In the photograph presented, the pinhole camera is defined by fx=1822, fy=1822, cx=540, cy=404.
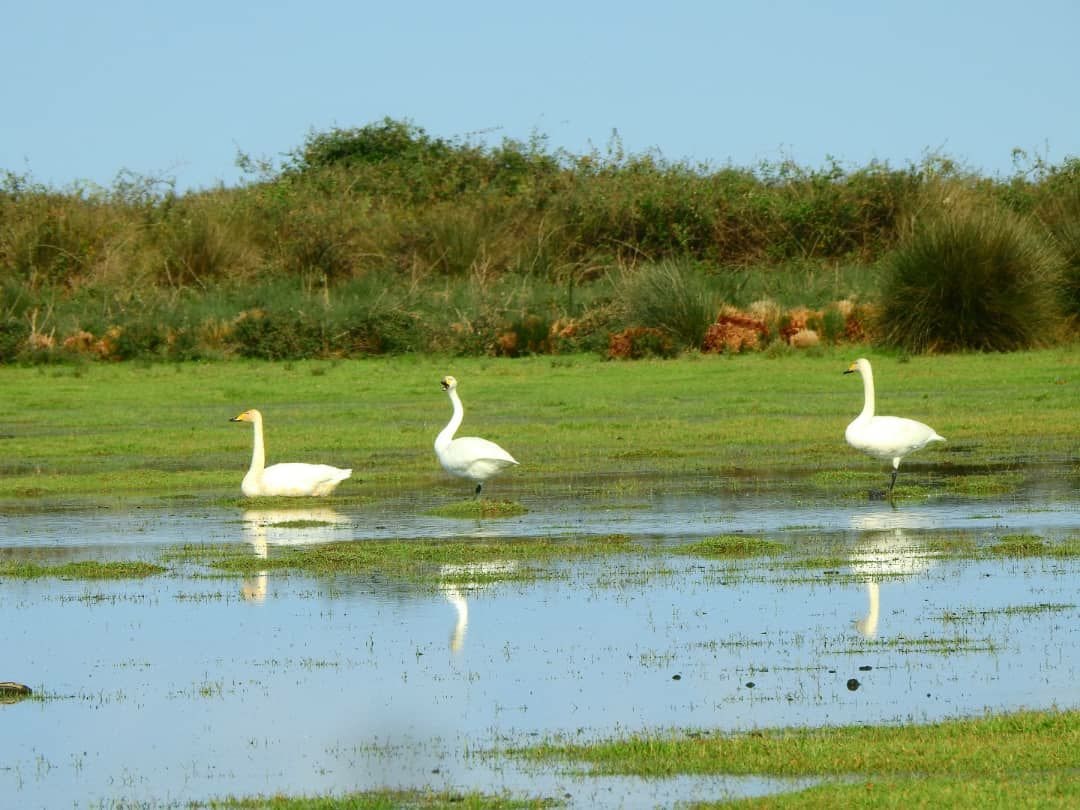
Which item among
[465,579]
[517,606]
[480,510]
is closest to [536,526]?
[480,510]

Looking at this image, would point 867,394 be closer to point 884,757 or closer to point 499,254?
point 884,757

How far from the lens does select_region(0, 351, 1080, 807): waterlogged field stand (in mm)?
8008

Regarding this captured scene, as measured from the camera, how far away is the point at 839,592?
11.5 meters

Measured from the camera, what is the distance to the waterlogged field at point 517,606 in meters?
8.01

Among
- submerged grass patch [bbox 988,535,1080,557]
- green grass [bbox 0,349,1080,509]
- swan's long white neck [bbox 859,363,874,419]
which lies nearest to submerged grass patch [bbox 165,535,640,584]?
submerged grass patch [bbox 988,535,1080,557]

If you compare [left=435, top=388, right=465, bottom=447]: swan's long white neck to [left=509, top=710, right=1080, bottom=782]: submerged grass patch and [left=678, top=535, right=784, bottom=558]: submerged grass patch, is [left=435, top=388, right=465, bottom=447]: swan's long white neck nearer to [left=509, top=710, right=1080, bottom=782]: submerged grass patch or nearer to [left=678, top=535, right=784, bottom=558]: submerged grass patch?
[left=678, top=535, right=784, bottom=558]: submerged grass patch

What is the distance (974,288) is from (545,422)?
11.0 meters

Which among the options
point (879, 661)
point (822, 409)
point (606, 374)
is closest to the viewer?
point (879, 661)

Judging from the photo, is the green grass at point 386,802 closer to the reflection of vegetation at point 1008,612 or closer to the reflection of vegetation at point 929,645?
the reflection of vegetation at point 929,645

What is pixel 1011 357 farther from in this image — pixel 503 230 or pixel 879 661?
pixel 879 661

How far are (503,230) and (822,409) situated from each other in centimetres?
2114

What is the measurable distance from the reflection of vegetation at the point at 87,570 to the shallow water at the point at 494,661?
30 centimetres

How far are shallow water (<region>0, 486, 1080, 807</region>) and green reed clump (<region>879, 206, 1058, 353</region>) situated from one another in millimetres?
18480

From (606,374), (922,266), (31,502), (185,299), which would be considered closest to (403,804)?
(31,502)
